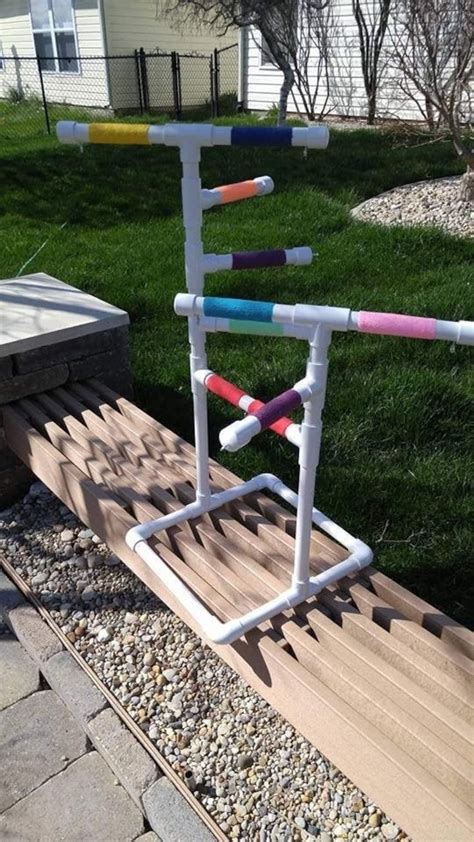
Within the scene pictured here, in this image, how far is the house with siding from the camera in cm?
1361

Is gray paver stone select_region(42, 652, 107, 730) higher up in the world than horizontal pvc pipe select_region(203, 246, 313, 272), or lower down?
lower down

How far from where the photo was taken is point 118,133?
70.9 inches

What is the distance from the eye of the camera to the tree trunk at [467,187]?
5859 mm

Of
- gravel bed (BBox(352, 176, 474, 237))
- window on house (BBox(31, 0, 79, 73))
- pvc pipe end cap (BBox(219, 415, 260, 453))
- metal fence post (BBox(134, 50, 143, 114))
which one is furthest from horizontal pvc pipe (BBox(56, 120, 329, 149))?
window on house (BBox(31, 0, 79, 73))

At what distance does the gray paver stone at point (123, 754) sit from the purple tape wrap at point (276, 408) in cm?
114

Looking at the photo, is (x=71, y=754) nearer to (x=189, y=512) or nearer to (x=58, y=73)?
(x=189, y=512)

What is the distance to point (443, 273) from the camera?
186 inches

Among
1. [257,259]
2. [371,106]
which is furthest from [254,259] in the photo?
[371,106]

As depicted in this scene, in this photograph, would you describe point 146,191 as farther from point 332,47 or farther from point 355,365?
point 332,47

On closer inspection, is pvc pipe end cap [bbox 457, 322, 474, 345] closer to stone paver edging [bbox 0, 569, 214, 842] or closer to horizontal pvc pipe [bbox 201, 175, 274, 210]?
horizontal pvc pipe [bbox 201, 175, 274, 210]

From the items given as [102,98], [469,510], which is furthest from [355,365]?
[102,98]

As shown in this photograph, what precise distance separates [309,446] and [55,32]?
16.2 meters

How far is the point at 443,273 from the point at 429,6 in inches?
107

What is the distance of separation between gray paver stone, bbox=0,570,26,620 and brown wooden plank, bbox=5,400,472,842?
2.06 feet
